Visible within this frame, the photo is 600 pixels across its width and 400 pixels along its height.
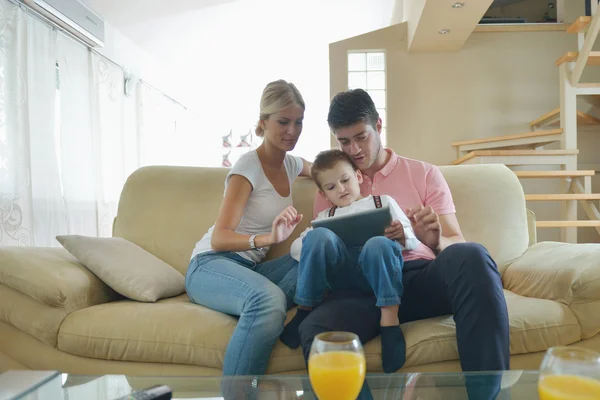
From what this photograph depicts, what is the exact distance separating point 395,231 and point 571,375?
91cm

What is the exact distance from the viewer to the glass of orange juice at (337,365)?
662 mm

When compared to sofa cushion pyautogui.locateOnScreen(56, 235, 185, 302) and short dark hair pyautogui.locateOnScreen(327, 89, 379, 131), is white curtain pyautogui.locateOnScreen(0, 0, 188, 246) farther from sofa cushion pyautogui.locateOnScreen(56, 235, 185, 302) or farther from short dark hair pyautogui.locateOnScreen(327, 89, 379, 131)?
short dark hair pyautogui.locateOnScreen(327, 89, 379, 131)

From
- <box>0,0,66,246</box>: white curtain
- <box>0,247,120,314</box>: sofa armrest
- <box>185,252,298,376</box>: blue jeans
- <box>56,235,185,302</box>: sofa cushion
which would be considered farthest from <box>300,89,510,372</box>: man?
<box>0,0,66,246</box>: white curtain

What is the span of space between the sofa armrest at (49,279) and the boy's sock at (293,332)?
68 cm

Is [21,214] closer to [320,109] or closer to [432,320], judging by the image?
[432,320]

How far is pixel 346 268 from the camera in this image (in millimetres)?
1473

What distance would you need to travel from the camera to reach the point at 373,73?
5312 millimetres

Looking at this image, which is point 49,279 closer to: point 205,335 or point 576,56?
point 205,335

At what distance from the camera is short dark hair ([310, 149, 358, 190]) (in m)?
1.67

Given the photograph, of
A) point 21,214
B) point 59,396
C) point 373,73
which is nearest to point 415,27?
point 373,73

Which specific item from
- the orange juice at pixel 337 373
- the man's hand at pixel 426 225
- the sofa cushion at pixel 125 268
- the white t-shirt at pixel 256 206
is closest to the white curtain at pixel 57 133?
the sofa cushion at pixel 125 268

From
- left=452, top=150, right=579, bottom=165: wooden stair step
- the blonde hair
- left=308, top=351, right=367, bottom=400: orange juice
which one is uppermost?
the blonde hair

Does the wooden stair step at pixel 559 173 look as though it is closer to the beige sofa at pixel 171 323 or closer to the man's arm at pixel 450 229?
the beige sofa at pixel 171 323

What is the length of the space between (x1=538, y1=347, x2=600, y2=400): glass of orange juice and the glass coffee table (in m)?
0.32
